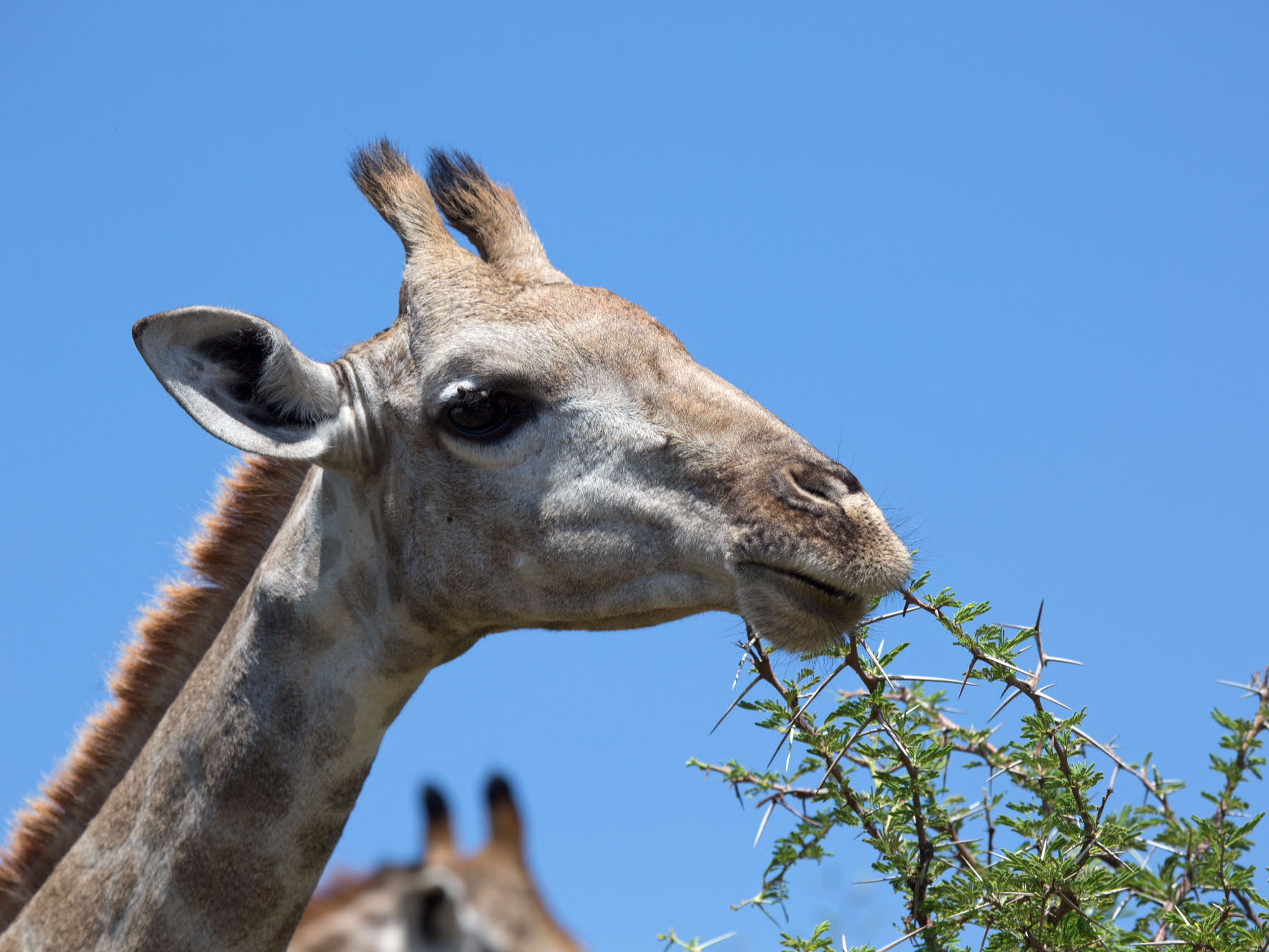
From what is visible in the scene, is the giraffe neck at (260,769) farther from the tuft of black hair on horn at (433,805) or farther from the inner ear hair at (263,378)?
the tuft of black hair on horn at (433,805)

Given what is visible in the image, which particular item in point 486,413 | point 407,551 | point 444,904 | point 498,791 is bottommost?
point 444,904

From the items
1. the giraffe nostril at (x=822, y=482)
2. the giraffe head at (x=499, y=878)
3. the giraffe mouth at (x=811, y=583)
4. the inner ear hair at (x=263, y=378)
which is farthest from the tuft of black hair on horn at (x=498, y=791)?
the giraffe nostril at (x=822, y=482)

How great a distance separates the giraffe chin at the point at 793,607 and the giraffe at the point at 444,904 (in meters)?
1.37

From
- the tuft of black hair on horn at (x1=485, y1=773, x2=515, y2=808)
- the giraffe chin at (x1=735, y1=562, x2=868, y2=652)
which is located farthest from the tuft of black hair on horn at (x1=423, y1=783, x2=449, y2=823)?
the giraffe chin at (x1=735, y1=562, x2=868, y2=652)

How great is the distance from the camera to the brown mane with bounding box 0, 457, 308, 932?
607cm

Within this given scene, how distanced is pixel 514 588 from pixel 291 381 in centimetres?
120

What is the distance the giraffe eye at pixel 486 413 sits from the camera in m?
5.60

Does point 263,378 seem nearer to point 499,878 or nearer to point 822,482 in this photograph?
point 822,482

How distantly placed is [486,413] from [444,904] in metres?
2.60

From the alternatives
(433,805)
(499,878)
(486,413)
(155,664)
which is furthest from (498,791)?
(486,413)

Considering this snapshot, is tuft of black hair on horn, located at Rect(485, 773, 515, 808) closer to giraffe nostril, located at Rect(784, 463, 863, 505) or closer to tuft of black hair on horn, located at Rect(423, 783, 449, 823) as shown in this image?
tuft of black hair on horn, located at Rect(423, 783, 449, 823)

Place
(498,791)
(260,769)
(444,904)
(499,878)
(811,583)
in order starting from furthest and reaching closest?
(498,791), (499,878), (260,769), (811,583), (444,904)

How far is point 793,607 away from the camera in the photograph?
507cm

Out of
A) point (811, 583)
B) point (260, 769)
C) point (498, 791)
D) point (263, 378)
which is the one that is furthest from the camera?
point (498, 791)
